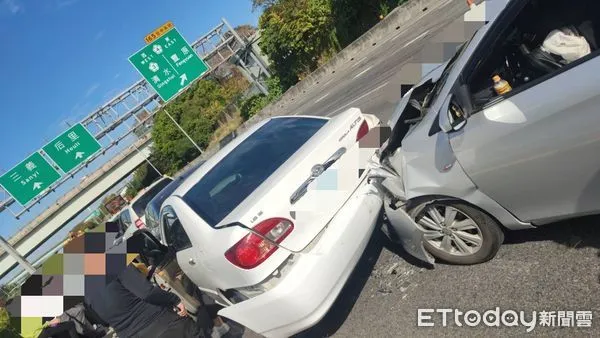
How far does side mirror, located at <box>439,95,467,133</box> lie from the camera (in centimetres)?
337

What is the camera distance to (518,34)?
3.75m

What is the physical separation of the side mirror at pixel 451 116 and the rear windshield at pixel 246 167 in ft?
4.76

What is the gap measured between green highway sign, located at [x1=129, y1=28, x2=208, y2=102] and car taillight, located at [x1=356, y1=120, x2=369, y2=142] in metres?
25.8

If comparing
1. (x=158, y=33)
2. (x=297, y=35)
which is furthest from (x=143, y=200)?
(x=158, y=33)

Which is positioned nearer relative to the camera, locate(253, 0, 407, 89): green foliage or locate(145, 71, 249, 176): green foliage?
locate(253, 0, 407, 89): green foliage

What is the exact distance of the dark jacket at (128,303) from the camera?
3930 millimetres

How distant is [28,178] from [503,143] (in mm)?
30315

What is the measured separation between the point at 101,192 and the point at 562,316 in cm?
4117

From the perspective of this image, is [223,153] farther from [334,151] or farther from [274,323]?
[274,323]

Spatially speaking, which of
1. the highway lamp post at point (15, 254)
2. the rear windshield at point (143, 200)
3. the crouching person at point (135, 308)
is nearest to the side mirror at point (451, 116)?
the crouching person at point (135, 308)

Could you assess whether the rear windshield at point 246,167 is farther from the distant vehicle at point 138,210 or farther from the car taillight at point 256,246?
the distant vehicle at point 138,210

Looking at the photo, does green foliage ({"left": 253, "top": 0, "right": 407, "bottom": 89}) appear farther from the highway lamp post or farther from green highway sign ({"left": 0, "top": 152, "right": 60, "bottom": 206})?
the highway lamp post

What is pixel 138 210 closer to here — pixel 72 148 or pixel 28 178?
pixel 28 178

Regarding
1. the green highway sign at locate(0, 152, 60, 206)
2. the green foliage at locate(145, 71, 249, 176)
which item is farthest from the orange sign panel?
the green foliage at locate(145, 71, 249, 176)
